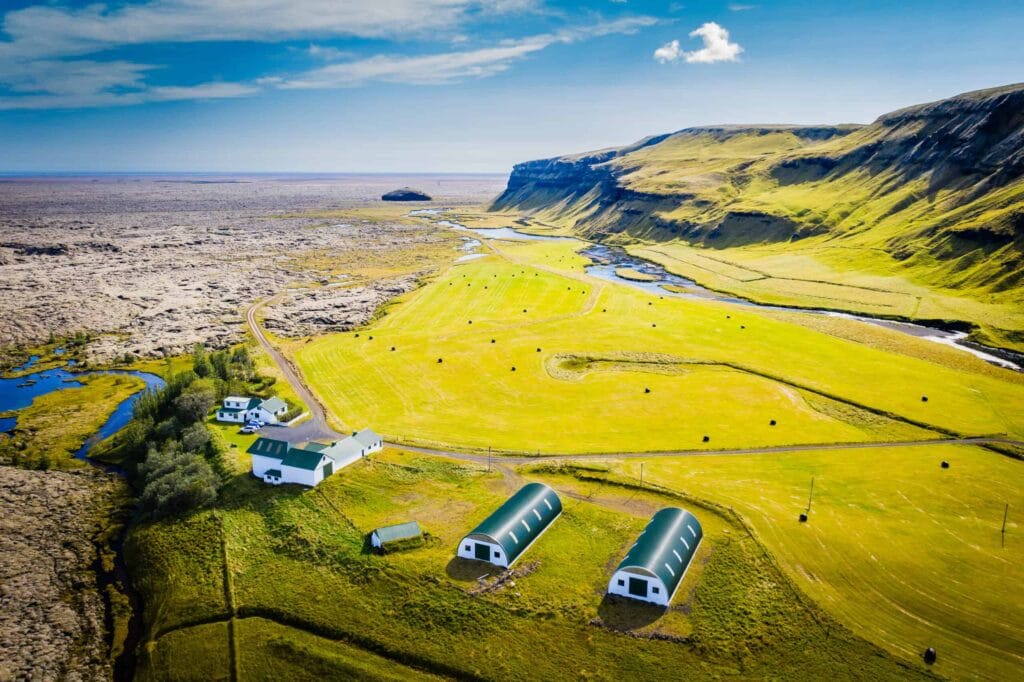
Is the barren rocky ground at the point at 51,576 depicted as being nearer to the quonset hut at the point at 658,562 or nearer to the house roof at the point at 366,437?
the house roof at the point at 366,437

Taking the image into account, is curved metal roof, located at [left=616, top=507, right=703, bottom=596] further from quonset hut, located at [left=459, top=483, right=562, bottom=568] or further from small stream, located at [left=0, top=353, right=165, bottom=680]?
→ small stream, located at [left=0, top=353, right=165, bottom=680]

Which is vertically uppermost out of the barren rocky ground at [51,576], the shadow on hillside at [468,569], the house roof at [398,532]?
A: the house roof at [398,532]

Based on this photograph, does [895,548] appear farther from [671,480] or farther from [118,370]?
[118,370]

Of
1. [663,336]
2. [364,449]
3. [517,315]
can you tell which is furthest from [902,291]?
[364,449]

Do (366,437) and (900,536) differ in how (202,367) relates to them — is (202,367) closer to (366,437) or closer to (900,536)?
(366,437)

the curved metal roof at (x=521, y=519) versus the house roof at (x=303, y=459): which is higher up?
the house roof at (x=303, y=459)

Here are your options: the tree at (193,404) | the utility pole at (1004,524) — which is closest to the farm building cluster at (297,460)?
the tree at (193,404)
